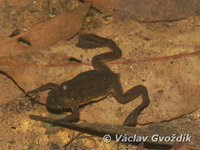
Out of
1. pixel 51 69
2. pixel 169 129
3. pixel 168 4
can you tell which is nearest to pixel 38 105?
pixel 51 69

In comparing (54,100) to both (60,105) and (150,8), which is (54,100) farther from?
(150,8)

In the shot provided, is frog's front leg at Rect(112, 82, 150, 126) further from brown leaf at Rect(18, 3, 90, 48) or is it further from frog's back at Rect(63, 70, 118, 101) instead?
brown leaf at Rect(18, 3, 90, 48)

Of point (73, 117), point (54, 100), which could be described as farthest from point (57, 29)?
point (73, 117)

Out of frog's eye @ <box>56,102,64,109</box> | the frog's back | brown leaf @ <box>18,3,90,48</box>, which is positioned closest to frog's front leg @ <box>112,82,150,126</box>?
the frog's back

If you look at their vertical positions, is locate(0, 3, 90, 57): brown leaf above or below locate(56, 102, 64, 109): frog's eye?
above

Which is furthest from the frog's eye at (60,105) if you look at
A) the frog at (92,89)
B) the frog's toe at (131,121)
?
the frog's toe at (131,121)

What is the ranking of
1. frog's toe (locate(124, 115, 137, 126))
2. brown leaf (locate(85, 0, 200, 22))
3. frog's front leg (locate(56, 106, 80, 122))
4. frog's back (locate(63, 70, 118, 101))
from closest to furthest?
frog's toe (locate(124, 115, 137, 126)) < frog's front leg (locate(56, 106, 80, 122)) < frog's back (locate(63, 70, 118, 101)) < brown leaf (locate(85, 0, 200, 22))

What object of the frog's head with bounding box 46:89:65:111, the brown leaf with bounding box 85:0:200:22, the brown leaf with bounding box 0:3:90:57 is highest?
the brown leaf with bounding box 85:0:200:22

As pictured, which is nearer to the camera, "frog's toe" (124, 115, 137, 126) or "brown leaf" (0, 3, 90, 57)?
"frog's toe" (124, 115, 137, 126)

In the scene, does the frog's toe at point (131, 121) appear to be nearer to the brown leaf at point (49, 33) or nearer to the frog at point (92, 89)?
the frog at point (92, 89)
